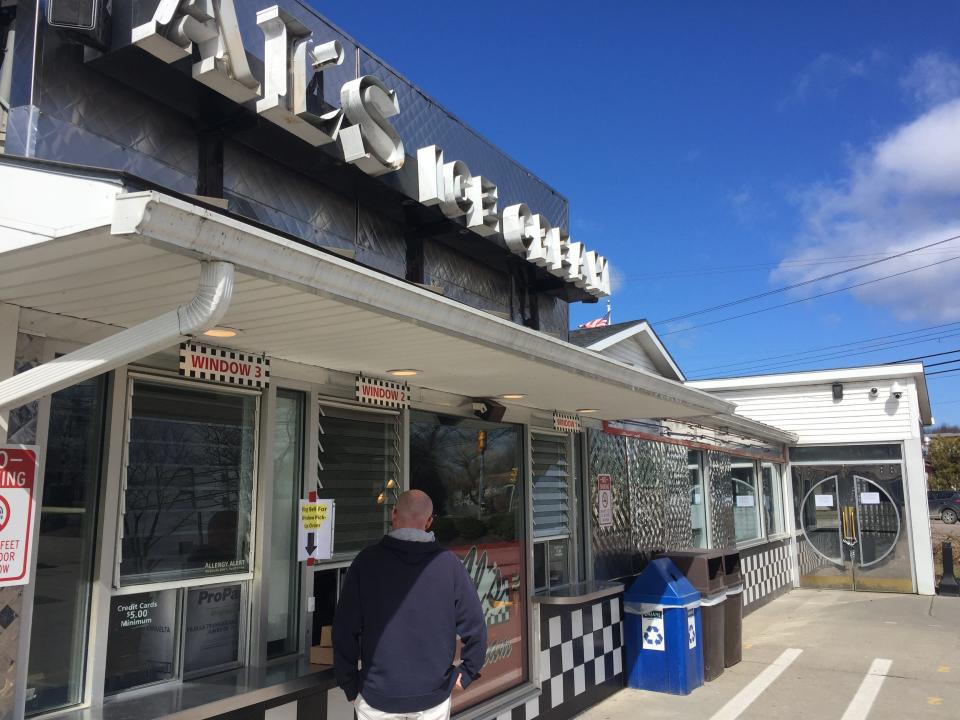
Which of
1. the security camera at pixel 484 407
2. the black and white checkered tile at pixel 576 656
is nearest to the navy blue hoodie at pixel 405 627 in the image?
the black and white checkered tile at pixel 576 656

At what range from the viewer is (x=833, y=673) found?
24.5 feet

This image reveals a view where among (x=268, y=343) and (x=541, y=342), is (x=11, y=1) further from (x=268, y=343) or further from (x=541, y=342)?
(x=541, y=342)

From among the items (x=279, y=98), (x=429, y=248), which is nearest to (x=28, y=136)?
(x=279, y=98)

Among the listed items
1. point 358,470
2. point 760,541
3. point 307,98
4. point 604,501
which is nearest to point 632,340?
point 760,541

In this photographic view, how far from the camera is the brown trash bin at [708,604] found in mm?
7223

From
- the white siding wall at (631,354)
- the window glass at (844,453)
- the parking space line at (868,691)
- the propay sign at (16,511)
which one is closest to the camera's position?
the propay sign at (16,511)

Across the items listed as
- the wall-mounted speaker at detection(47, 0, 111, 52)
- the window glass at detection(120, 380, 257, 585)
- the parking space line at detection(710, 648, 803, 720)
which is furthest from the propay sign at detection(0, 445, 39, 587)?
the parking space line at detection(710, 648, 803, 720)

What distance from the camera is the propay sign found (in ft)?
9.14

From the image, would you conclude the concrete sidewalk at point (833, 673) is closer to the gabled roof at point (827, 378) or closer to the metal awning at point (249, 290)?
the metal awning at point (249, 290)

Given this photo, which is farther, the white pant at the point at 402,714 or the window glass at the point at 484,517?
the window glass at the point at 484,517

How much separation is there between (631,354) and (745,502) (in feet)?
10.4

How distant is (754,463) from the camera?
40.9 feet

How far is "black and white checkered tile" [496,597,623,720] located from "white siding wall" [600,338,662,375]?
3.99 meters

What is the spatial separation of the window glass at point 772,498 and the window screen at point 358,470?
9.33 meters
